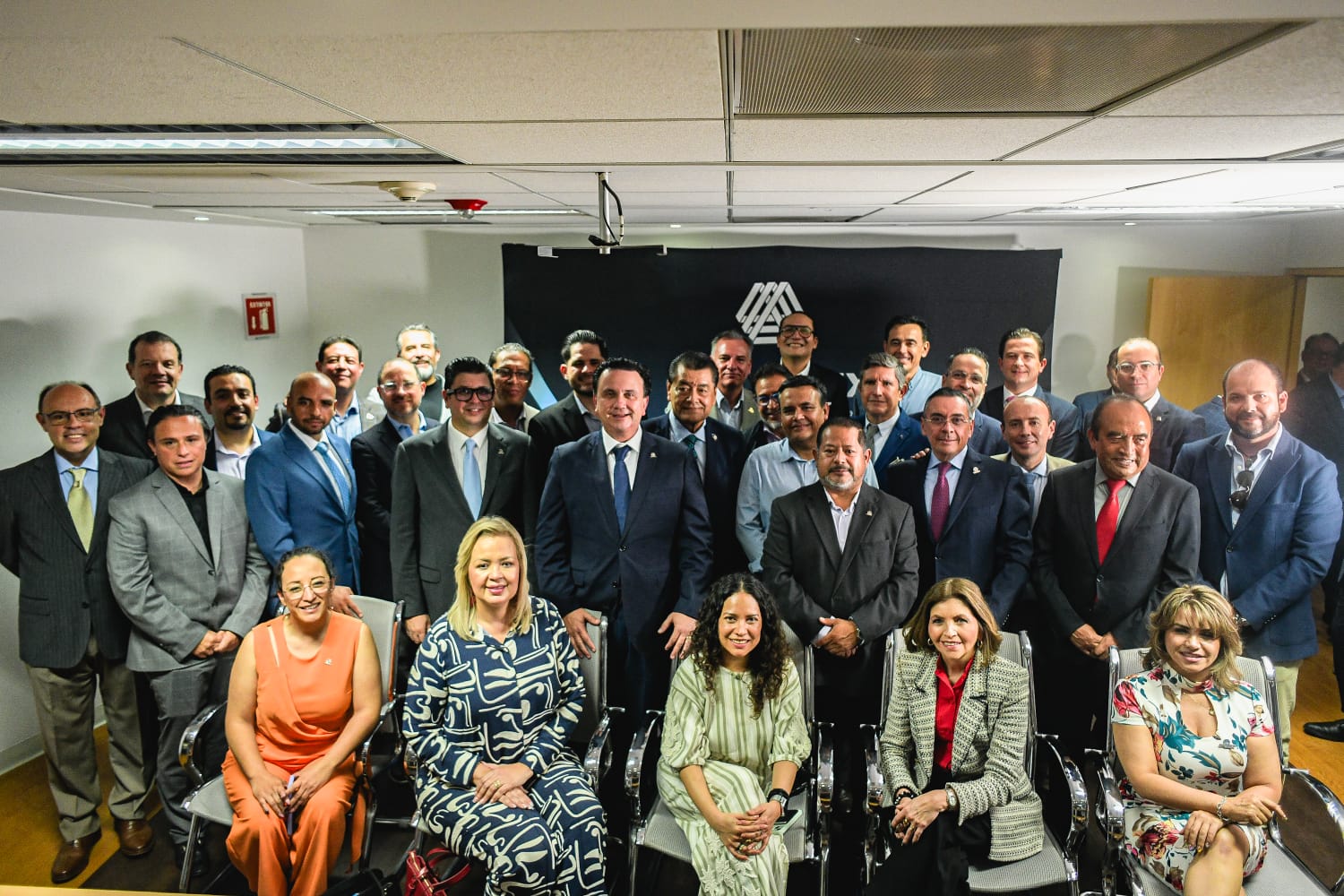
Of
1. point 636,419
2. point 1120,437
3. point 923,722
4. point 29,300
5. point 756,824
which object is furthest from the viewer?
point 29,300

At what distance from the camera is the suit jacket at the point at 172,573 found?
3.34m

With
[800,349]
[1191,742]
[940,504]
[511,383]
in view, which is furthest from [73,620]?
[1191,742]

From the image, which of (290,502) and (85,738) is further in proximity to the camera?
(290,502)

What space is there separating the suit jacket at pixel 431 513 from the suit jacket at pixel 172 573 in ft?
1.97

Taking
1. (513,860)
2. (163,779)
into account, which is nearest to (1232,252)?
(513,860)

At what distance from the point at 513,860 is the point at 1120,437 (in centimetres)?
275

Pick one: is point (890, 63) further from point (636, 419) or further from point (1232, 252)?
point (1232, 252)

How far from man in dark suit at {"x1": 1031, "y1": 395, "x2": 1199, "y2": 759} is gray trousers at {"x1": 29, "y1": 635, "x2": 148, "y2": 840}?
380 cm

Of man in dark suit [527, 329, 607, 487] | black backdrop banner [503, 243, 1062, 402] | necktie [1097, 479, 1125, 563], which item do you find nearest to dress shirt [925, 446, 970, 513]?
necktie [1097, 479, 1125, 563]

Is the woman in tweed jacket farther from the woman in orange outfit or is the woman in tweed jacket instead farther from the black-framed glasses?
the woman in orange outfit

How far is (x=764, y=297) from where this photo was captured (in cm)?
650

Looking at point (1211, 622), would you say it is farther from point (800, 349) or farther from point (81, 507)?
point (81, 507)

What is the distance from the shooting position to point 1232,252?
6.17m

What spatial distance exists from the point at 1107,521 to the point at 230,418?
3878mm
